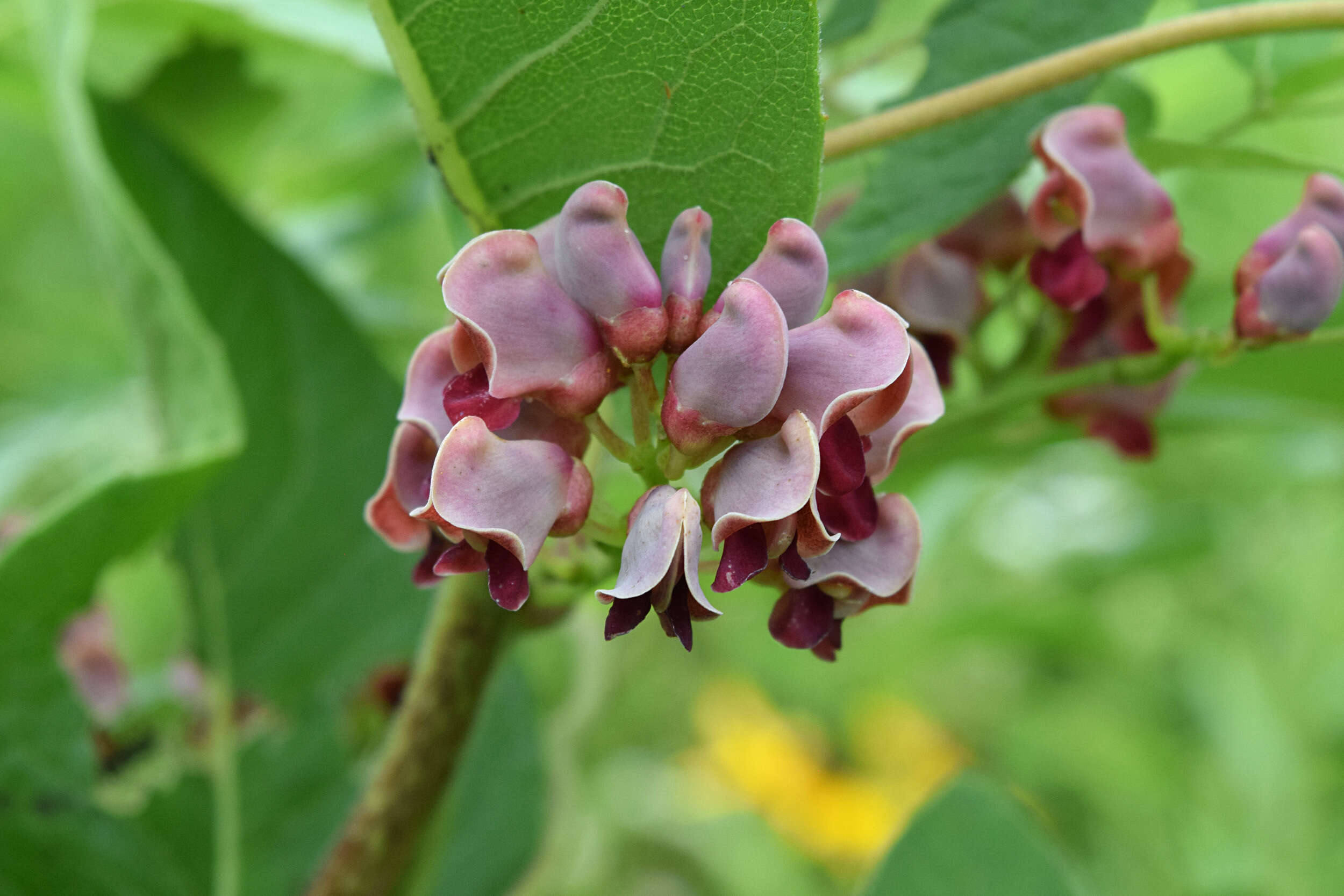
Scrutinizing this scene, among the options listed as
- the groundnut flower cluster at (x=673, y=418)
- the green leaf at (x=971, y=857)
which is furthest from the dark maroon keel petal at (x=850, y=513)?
the green leaf at (x=971, y=857)

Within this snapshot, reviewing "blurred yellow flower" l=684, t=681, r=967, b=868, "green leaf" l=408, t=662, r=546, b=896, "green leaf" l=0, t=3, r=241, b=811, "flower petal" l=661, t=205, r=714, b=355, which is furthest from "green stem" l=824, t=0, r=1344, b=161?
"blurred yellow flower" l=684, t=681, r=967, b=868

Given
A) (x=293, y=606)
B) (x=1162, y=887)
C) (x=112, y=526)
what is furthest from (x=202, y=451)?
(x=1162, y=887)

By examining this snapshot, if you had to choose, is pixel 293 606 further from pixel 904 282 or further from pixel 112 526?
pixel 904 282

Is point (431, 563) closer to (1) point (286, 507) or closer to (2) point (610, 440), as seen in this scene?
(2) point (610, 440)

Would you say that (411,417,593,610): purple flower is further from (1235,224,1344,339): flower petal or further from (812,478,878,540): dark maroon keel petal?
(1235,224,1344,339): flower petal

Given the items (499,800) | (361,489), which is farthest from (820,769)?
(361,489)

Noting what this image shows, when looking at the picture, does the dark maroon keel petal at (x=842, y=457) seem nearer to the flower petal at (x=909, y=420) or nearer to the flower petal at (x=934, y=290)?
the flower petal at (x=909, y=420)
